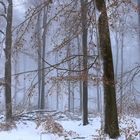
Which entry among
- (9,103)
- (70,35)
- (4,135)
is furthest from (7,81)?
(70,35)

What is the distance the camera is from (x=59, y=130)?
16.0 meters

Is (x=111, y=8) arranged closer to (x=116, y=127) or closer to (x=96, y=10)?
(x=96, y=10)

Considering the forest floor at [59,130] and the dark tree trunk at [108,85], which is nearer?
the dark tree trunk at [108,85]

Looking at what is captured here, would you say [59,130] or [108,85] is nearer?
[108,85]

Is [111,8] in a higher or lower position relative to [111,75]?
higher

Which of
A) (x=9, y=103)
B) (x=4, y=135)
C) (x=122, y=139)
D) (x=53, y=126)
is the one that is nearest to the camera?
(x=122, y=139)

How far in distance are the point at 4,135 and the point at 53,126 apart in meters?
3.64

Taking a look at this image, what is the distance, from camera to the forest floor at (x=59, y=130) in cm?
1375

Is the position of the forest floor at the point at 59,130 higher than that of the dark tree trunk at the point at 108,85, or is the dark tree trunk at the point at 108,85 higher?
the dark tree trunk at the point at 108,85

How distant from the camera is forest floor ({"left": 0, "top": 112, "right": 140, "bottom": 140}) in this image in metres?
13.8

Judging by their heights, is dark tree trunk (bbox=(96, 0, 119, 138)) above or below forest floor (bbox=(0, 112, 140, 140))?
above

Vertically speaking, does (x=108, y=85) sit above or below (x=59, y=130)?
above

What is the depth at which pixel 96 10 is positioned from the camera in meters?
13.3

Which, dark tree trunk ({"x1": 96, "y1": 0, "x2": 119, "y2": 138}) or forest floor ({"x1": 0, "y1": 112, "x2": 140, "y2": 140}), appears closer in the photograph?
dark tree trunk ({"x1": 96, "y1": 0, "x2": 119, "y2": 138})
